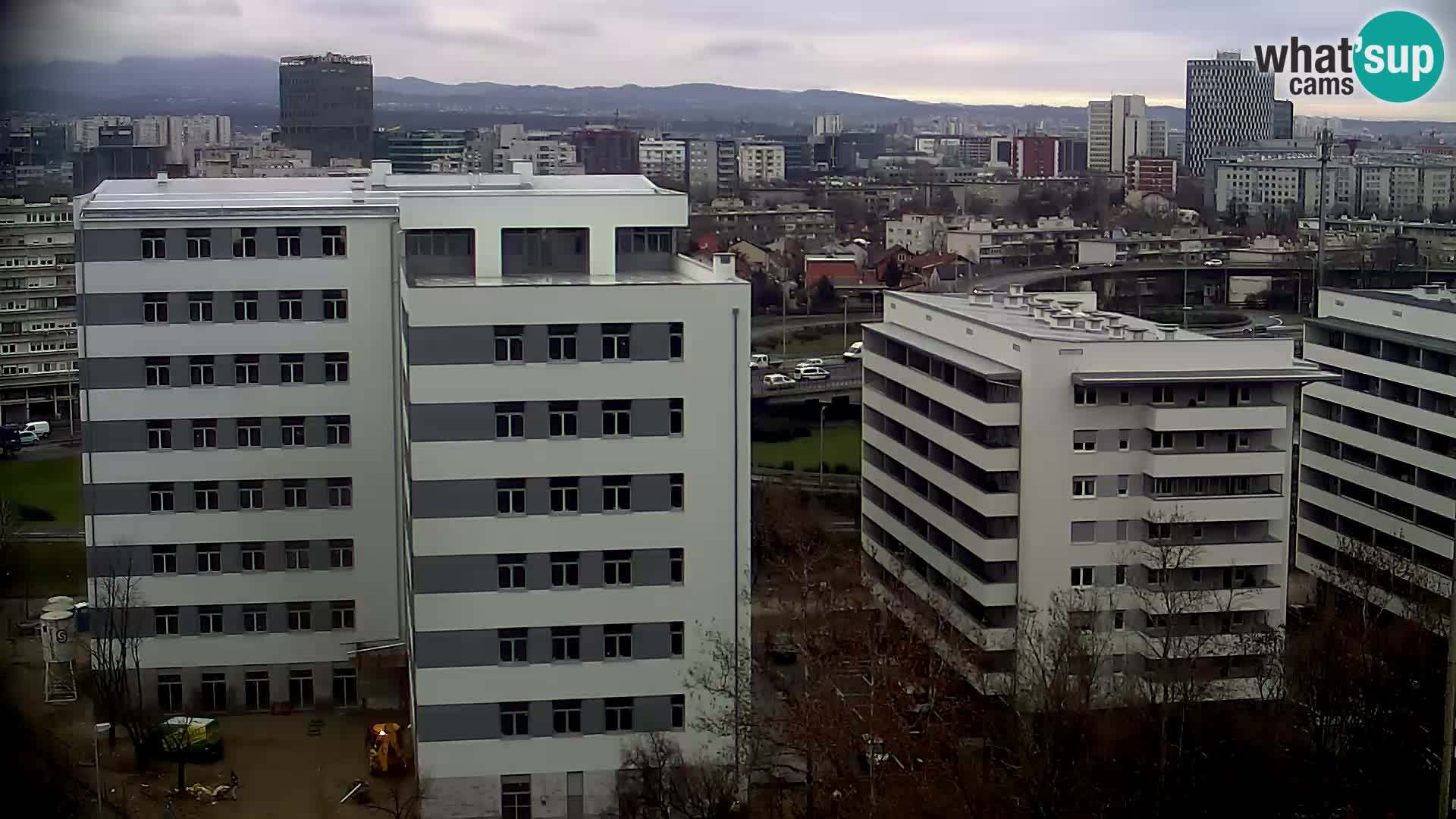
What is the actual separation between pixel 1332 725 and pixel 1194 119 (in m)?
26.1

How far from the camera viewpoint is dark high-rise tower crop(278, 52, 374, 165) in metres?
21.3

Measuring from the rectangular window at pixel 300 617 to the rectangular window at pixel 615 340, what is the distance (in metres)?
2.00

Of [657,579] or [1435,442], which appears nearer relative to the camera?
[657,579]

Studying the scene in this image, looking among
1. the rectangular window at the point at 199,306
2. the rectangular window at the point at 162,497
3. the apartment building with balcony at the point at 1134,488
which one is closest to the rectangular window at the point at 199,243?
the rectangular window at the point at 199,306

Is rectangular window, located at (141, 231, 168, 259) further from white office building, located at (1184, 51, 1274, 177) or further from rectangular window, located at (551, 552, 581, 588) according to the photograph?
white office building, located at (1184, 51, 1274, 177)

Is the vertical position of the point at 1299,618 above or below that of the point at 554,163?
below

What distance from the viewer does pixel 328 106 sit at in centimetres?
2198

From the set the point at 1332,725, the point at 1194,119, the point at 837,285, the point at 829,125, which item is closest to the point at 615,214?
the point at 1332,725

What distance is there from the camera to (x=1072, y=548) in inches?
239

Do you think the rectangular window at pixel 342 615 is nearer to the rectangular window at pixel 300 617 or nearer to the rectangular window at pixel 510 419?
the rectangular window at pixel 300 617

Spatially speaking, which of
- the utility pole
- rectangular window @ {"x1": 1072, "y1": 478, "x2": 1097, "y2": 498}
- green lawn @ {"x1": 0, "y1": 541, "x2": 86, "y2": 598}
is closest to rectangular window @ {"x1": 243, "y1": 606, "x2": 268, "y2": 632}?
green lawn @ {"x1": 0, "y1": 541, "x2": 86, "y2": 598}

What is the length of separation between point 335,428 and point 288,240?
0.71 meters

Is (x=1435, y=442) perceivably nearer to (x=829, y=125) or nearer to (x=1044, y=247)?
(x=1044, y=247)

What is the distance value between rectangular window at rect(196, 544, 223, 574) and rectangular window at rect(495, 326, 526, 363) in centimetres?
187
